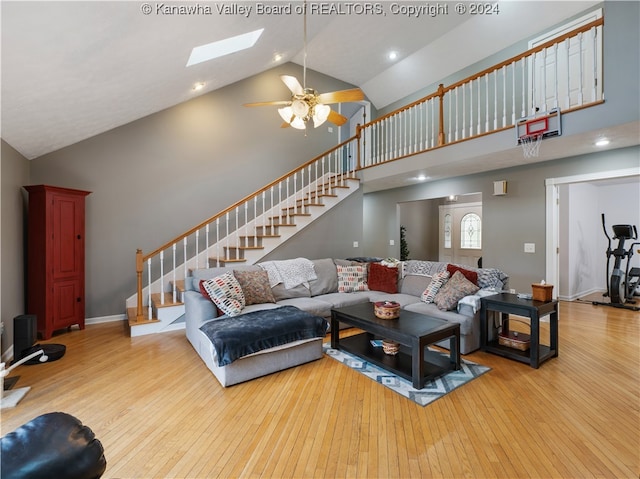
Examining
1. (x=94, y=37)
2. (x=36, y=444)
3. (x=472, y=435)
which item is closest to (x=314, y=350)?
(x=472, y=435)

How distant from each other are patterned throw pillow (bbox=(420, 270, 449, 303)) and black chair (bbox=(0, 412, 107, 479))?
363 centimetres

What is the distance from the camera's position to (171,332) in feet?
14.0

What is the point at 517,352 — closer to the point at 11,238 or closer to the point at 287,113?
the point at 287,113

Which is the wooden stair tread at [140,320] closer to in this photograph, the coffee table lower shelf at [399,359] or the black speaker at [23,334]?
the black speaker at [23,334]

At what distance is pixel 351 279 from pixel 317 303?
91cm

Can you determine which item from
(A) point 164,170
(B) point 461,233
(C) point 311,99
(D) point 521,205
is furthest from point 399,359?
(B) point 461,233

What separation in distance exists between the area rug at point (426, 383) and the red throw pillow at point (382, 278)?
1513 mm

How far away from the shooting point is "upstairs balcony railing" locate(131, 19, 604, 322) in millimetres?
4551

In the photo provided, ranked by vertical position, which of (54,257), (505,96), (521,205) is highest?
(505,96)

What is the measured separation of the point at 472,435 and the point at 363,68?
743cm

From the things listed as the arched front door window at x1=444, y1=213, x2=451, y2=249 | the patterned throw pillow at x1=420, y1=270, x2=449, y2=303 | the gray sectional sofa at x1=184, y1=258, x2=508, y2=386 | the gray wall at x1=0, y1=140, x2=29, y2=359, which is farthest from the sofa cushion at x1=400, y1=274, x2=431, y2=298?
the arched front door window at x1=444, y1=213, x2=451, y2=249

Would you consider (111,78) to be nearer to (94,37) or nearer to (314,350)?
(94,37)

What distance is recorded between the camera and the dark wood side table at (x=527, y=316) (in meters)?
3.05

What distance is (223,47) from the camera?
4406mm
